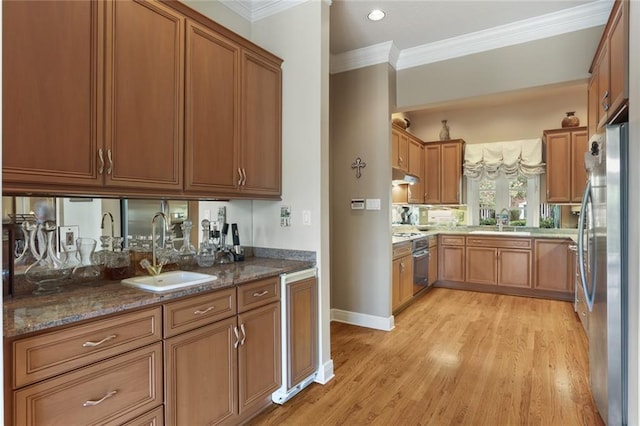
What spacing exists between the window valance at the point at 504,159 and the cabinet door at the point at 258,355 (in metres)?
4.85

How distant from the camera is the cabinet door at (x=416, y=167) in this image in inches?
216

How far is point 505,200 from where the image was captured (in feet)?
19.9

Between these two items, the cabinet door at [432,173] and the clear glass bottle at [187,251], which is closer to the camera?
the clear glass bottle at [187,251]

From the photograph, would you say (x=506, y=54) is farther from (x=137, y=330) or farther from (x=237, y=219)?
(x=137, y=330)

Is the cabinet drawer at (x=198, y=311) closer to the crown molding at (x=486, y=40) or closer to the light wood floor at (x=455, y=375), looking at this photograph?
the light wood floor at (x=455, y=375)

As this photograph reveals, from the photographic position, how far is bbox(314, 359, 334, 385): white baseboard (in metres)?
2.65

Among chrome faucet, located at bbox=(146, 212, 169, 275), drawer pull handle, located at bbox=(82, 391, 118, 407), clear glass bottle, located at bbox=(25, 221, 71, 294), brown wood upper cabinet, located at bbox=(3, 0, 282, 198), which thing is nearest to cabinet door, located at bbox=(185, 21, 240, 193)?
brown wood upper cabinet, located at bbox=(3, 0, 282, 198)

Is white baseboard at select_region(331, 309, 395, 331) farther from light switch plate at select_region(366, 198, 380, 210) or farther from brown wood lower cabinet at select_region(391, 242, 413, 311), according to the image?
light switch plate at select_region(366, 198, 380, 210)

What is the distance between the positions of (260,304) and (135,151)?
3.55 feet

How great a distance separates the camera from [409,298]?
15.0ft

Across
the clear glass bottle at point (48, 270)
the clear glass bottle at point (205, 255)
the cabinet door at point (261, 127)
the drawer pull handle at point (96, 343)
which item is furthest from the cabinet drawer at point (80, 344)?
Result: the cabinet door at point (261, 127)

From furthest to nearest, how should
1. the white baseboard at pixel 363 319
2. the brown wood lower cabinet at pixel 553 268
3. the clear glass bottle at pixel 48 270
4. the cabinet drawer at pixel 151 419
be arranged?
the brown wood lower cabinet at pixel 553 268 → the white baseboard at pixel 363 319 → the clear glass bottle at pixel 48 270 → the cabinet drawer at pixel 151 419

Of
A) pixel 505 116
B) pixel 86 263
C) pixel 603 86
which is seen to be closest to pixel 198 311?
pixel 86 263

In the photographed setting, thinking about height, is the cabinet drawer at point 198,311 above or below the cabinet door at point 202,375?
above
